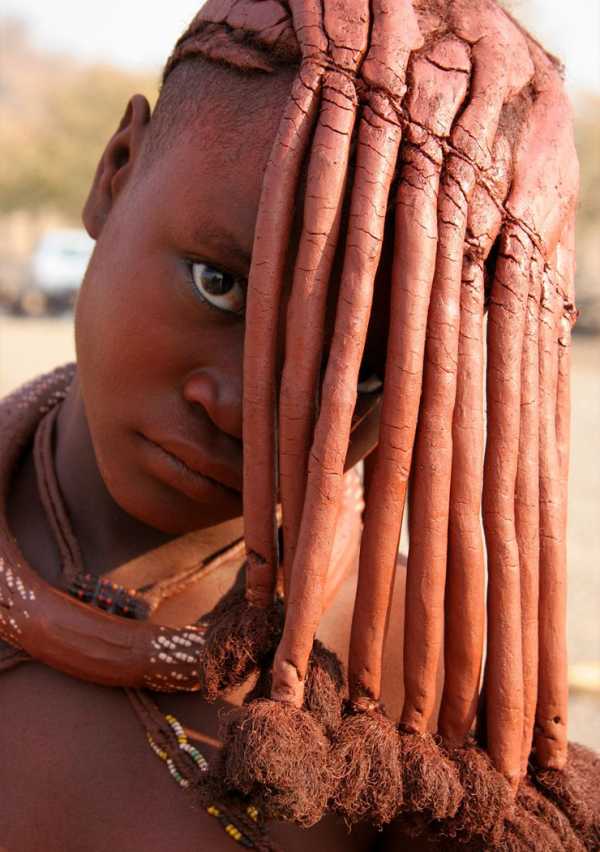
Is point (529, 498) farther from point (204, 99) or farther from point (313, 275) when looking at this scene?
point (204, 99)

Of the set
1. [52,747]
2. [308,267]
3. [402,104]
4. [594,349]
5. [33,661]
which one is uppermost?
[594,349]

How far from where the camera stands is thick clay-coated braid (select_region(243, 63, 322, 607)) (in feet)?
4.04

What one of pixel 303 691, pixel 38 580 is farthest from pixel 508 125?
pixel 38 580

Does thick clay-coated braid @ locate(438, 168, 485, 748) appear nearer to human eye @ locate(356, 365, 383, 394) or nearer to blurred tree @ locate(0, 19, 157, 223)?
human eye @ locate(356, 365, 383, 394)

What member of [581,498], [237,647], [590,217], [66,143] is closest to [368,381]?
[237,647]

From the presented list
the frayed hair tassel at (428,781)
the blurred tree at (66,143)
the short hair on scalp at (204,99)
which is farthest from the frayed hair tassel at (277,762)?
the blurred tree at (66,143)

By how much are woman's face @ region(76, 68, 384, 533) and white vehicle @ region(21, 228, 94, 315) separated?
1598 centimetres

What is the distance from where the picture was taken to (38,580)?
1595 mm

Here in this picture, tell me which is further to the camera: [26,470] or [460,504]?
[26,470]

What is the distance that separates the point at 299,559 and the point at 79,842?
704 mm

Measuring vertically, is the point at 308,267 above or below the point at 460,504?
above

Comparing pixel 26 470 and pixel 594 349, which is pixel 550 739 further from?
pixel 594 349

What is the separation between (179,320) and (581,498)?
5.73 metres

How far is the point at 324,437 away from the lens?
1202 millimetres
